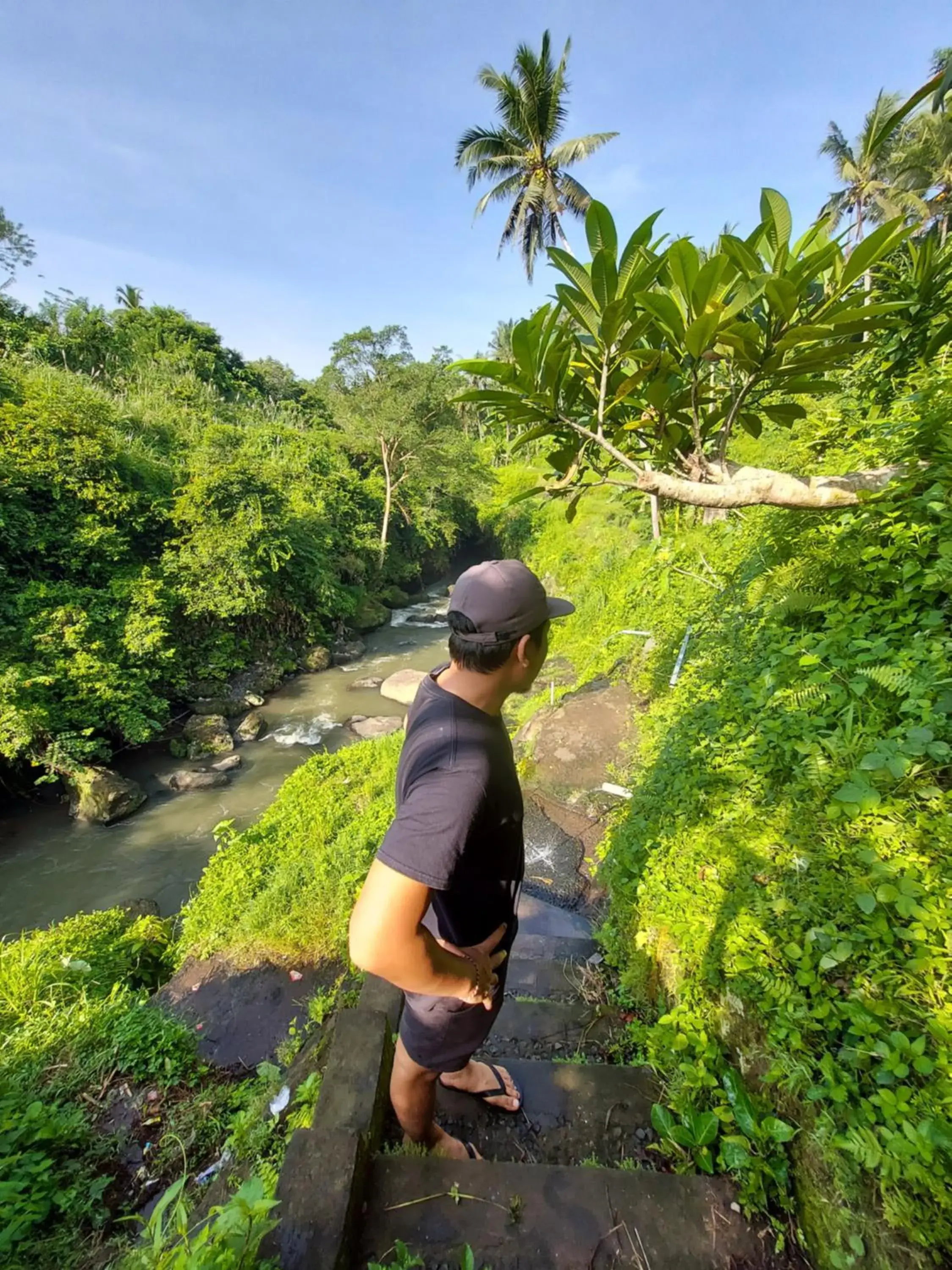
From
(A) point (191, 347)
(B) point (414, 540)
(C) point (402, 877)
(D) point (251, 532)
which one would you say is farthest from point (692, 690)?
(A) point (191, 347)

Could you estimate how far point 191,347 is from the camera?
2547 cm

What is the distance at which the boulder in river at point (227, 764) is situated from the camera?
9.92m

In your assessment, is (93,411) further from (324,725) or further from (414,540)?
(414,540)

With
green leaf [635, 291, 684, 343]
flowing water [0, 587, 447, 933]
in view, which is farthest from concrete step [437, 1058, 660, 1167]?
flowing water [0, 587, 447, 933]

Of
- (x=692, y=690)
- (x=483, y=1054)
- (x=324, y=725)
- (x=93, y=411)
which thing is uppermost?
(x=93, y=411)

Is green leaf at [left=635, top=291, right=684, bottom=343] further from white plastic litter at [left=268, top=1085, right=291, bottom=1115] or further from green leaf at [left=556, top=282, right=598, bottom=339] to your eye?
white plastic litter at [left=268, top=1085, right=291, bottom=1115]

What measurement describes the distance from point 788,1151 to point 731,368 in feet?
8.72

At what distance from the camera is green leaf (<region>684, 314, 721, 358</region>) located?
156cm

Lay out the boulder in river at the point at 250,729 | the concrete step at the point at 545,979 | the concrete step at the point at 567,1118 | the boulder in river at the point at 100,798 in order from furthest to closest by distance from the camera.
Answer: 1. the boulder in river at the point at 250,729
2. the boulder in river at the point at 100,798
3. the concrete step at the point at 545,979
4. the concrete step at the point at 567,1118

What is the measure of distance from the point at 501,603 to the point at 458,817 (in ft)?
2.00

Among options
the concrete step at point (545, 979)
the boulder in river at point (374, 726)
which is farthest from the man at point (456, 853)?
the boulder in river at point (374, 726)

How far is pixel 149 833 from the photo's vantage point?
8258 mm

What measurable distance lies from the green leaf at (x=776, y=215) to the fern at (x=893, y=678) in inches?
69.7

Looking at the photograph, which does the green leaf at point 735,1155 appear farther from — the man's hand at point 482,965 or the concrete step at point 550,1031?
the concrete step at point 550,1031
